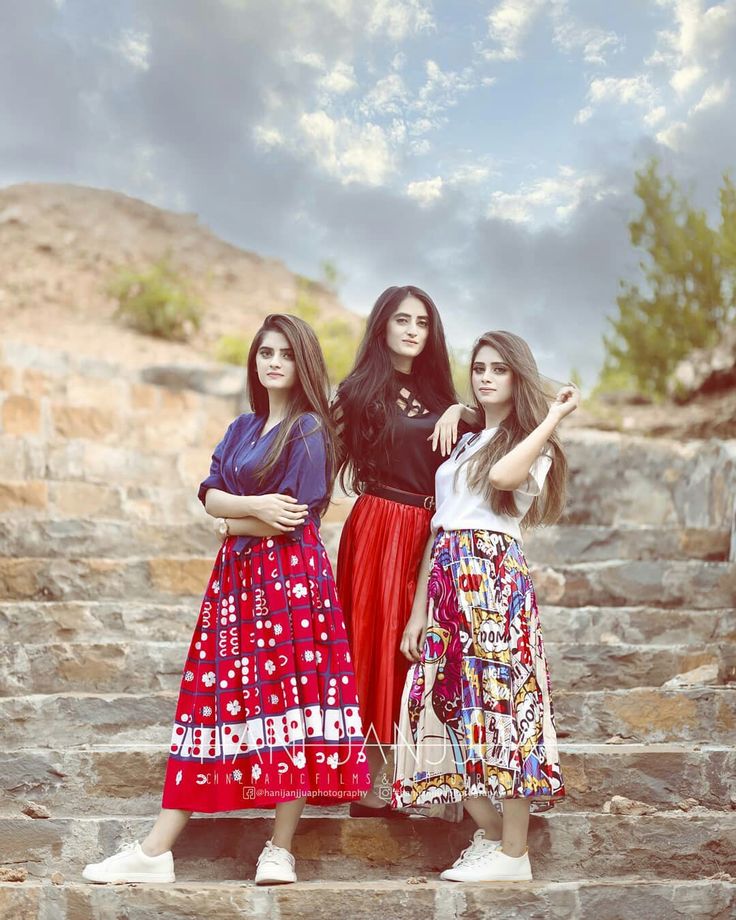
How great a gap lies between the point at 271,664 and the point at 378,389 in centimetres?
88

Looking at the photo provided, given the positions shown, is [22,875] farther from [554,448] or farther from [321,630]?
[554,448]

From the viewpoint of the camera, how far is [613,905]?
281 centimetres

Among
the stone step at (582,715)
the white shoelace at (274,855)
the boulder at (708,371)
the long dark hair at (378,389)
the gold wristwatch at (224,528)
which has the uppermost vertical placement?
the boulder at (708,371)

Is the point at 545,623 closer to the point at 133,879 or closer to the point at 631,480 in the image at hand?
the point at 133,879

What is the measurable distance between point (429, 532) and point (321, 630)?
48 centimetres

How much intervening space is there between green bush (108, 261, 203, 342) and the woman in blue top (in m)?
8.81

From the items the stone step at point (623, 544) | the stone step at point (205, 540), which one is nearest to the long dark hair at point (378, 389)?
the stone step at point (205, 540)

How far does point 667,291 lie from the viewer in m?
9.10

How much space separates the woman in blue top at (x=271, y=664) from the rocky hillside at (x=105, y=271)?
7.43 metres

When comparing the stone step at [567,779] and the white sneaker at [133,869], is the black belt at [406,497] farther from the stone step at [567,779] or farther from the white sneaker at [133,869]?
the white sneaker at [133,869]

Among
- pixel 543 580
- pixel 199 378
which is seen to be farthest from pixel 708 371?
pixel 199 378

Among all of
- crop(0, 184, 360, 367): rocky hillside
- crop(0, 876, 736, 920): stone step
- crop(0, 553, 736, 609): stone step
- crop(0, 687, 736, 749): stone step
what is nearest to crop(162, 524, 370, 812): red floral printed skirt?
crop(0, 876, 736, 920): stone step

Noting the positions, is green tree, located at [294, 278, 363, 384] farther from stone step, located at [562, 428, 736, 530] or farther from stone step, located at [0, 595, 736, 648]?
stone step, located at [0, 595, 736, 648]

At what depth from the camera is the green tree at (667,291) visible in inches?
348
